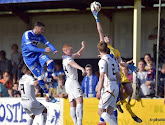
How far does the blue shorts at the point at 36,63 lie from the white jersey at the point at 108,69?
208 centimetres

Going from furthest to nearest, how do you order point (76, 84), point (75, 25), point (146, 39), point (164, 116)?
point (75, 25), point (146, 39), point (164, 116), point (76, 84)

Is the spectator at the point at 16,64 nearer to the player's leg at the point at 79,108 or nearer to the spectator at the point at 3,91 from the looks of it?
the spectator at the point at 3,91

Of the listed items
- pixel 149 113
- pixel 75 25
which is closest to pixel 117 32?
pixel 75 25

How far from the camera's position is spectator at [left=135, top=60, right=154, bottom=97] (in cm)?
1023

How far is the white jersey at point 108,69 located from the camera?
7469mm

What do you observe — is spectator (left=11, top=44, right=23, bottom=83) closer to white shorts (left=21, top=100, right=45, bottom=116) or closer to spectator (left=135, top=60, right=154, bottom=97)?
white shorts (left=21, top=100, right=45, bottom=116)

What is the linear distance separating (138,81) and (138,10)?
2.54m

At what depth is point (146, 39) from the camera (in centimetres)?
1484

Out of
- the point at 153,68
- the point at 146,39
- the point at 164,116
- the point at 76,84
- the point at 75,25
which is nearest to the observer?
the point at 76,84

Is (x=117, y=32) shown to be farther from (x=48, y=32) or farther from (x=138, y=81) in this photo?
(x=138, y=81)

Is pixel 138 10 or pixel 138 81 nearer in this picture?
pixel 138 81

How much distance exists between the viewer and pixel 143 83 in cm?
1025

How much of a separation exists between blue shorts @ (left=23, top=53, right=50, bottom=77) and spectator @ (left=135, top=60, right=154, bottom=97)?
115 inches

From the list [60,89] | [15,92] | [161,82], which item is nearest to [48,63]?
[60,89]
